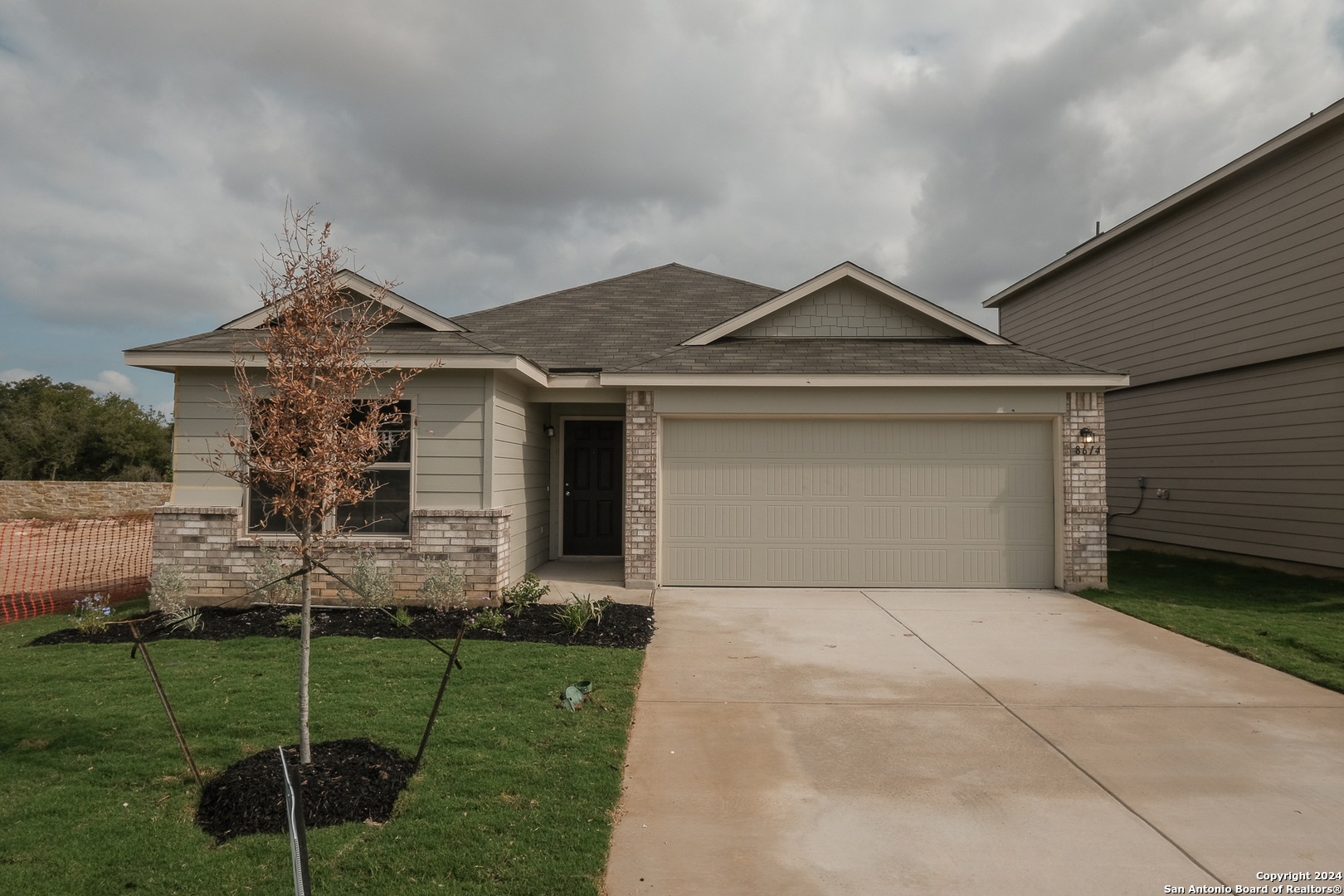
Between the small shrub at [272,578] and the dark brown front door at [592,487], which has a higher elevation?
the dark brown front door at [592,487]

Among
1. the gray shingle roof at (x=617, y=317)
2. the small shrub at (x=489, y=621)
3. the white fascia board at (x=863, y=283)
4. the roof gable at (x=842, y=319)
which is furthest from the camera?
the gray shingle roof at (x=617, y=317)

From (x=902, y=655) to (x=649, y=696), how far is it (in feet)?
8.20

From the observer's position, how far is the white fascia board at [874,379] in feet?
31.0

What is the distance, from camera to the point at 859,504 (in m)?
9.88

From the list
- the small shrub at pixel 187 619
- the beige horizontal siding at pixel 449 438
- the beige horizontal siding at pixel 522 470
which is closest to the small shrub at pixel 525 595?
the beige horizontal siding at pixel 522 470

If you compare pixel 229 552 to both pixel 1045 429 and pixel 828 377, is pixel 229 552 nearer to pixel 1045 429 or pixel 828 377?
pixel 828 377

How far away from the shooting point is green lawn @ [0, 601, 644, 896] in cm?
318

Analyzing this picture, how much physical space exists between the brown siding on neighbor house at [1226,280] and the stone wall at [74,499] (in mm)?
23256

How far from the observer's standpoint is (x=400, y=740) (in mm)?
4477

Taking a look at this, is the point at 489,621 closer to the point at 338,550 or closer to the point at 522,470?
the point at 338,550

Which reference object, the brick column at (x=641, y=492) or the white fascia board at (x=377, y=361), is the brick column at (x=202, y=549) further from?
the brick column at (x=641, y=492)

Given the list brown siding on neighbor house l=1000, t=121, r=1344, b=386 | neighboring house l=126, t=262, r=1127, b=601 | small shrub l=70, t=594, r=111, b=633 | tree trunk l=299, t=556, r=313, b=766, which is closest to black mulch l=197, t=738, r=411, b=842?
tree trunk l=299, t=556, r=313, b=766

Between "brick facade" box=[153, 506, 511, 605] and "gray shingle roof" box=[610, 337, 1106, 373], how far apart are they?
2776 millimetres

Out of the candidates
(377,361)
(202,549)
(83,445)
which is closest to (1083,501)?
(377,361)
